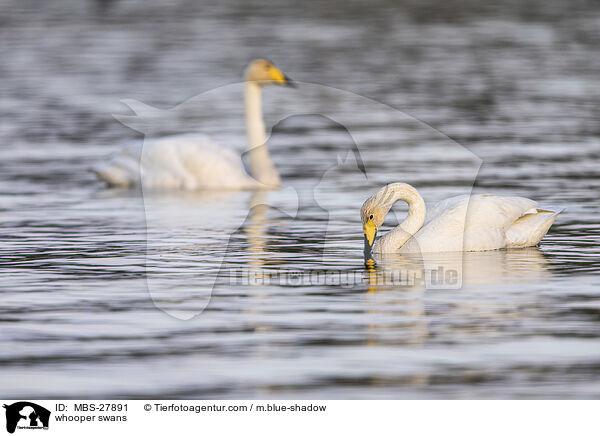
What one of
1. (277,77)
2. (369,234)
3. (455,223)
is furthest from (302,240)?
(277,77)

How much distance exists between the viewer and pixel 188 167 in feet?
56.1

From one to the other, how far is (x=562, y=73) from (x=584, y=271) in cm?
1903

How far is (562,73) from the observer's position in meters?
29.5

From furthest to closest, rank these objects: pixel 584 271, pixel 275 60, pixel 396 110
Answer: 1. pixel 275 60
2. pixel 396 110
3. pixel 584 271

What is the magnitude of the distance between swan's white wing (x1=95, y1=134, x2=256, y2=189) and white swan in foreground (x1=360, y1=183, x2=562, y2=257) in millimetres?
4822

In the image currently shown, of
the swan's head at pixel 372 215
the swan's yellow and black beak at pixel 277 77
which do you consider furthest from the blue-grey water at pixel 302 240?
the swan's yellow and black beak at pixel 277 77

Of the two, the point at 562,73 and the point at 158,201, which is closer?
the point at 158,201

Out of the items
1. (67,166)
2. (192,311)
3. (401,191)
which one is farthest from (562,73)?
(192,311)

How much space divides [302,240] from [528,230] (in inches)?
78.6

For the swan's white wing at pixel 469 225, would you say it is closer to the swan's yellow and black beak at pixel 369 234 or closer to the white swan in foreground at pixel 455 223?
the white swan in foreground at pixel 455 223

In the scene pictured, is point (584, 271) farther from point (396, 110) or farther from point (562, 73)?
point (562, 73)

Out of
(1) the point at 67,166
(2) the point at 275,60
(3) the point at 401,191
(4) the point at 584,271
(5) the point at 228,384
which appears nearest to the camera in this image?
(5) the point at 228,384

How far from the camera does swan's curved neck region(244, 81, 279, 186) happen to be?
55.2 feet

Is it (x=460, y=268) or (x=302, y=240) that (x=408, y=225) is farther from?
(x=302, y=240)
